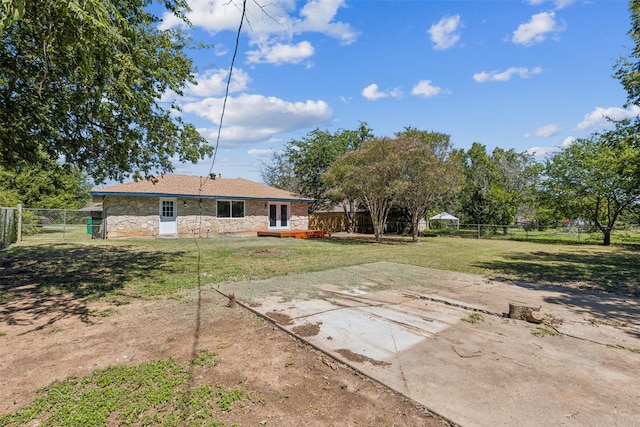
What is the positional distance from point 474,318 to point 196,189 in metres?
17.4

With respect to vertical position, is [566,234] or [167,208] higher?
[167,208]

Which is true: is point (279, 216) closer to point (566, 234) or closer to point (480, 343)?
point (480, 343)

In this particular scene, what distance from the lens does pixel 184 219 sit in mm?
18234

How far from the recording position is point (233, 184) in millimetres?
22359

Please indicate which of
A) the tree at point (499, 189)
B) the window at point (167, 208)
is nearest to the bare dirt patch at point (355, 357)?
the window at point (167, 208)

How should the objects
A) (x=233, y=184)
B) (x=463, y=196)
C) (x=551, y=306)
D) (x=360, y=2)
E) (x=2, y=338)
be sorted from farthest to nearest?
1. (x=463, y=196)
2. (x=233, y=184)
3. (x=360, y=2)
4. (x=551, y=306)
5. (x=2, y=338)

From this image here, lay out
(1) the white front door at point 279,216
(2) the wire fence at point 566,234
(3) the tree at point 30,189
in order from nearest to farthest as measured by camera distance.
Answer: (2) the wire fence at point 566,234, (1) the white front door at point 279,216, (3) the tree at point 30,189

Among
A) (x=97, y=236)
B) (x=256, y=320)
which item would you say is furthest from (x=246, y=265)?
(x=97, y=236)

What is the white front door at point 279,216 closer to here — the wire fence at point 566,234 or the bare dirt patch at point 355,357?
the wire fence at point 566,234

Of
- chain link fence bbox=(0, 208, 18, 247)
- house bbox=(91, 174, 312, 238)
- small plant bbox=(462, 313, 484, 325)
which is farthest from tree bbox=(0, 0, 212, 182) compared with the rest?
house bbox=(91, 174, 312, 238)

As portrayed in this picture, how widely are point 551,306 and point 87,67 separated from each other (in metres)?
7.55

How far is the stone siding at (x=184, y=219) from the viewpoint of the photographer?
1641 centimetres

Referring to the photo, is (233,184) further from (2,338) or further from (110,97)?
(2,338)

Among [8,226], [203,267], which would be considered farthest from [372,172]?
[8,226]
